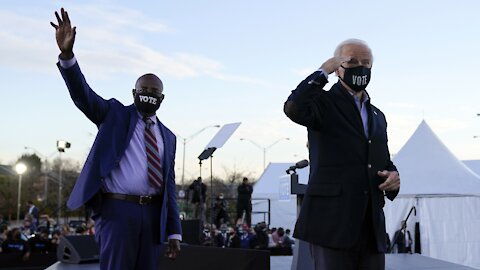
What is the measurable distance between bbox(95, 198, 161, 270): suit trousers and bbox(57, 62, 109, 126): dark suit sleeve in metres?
0.52

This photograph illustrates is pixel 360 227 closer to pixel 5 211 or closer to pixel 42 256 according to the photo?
pixel 42 256

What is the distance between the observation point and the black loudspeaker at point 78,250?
27.5ft

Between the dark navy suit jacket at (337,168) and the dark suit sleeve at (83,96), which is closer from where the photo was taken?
the dark navy suit jacket at (337,168)

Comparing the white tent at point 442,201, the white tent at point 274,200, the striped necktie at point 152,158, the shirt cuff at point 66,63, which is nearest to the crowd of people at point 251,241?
the white tent at point 442,201

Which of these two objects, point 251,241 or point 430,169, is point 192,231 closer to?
point 251,241

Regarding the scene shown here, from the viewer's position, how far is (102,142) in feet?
11.0

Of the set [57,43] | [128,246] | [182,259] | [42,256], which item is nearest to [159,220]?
[128,246]

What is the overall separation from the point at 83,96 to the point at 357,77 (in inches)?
61.3

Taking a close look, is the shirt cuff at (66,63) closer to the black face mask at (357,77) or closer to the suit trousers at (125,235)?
the suit trousers at (125,235)

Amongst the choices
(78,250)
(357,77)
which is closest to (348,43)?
(357,77)

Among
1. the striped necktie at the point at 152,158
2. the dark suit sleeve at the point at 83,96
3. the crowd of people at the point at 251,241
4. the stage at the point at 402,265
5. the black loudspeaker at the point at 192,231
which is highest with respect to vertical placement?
the dark suit sleeve at the point at 83,96

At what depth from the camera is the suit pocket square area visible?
2.62 metres

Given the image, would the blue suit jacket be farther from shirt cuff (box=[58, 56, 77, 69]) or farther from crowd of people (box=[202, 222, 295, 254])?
crowd of people (box=[202, 222, 295, 254])

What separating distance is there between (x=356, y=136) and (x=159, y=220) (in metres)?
1.39
